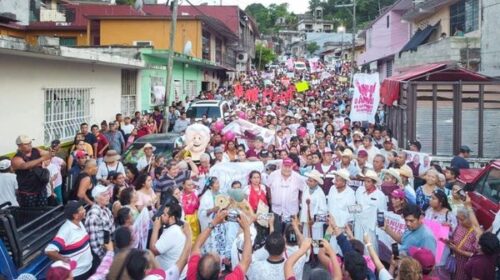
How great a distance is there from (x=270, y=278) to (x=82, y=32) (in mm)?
34728

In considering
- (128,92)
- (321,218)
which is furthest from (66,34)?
(321,218)

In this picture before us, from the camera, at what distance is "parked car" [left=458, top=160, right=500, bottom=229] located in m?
7.90

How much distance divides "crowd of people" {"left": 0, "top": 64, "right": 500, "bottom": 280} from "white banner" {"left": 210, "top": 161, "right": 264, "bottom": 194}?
0.10 m

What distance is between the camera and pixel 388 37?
3659cm

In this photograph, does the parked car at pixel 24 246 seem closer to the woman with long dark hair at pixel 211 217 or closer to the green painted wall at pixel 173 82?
the woman with long dark hair at pixel 211 217

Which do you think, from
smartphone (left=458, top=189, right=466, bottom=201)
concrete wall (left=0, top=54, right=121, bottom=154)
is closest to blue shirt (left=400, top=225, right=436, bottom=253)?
smartphone (left=458, top=189, right=466, bottom=201)

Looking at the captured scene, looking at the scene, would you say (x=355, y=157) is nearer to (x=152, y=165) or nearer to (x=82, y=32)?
(x=152, y=165)

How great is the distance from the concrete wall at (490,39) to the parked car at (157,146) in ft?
39.3

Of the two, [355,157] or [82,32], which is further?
[82,32]

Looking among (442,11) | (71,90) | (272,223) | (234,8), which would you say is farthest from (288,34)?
(272,223)

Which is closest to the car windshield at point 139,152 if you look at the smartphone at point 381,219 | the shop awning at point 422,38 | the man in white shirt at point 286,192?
the man in white shirt at point 286,192

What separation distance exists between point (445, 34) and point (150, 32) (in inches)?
610

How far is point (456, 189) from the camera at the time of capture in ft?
26.7

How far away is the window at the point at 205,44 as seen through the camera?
32.6 m
